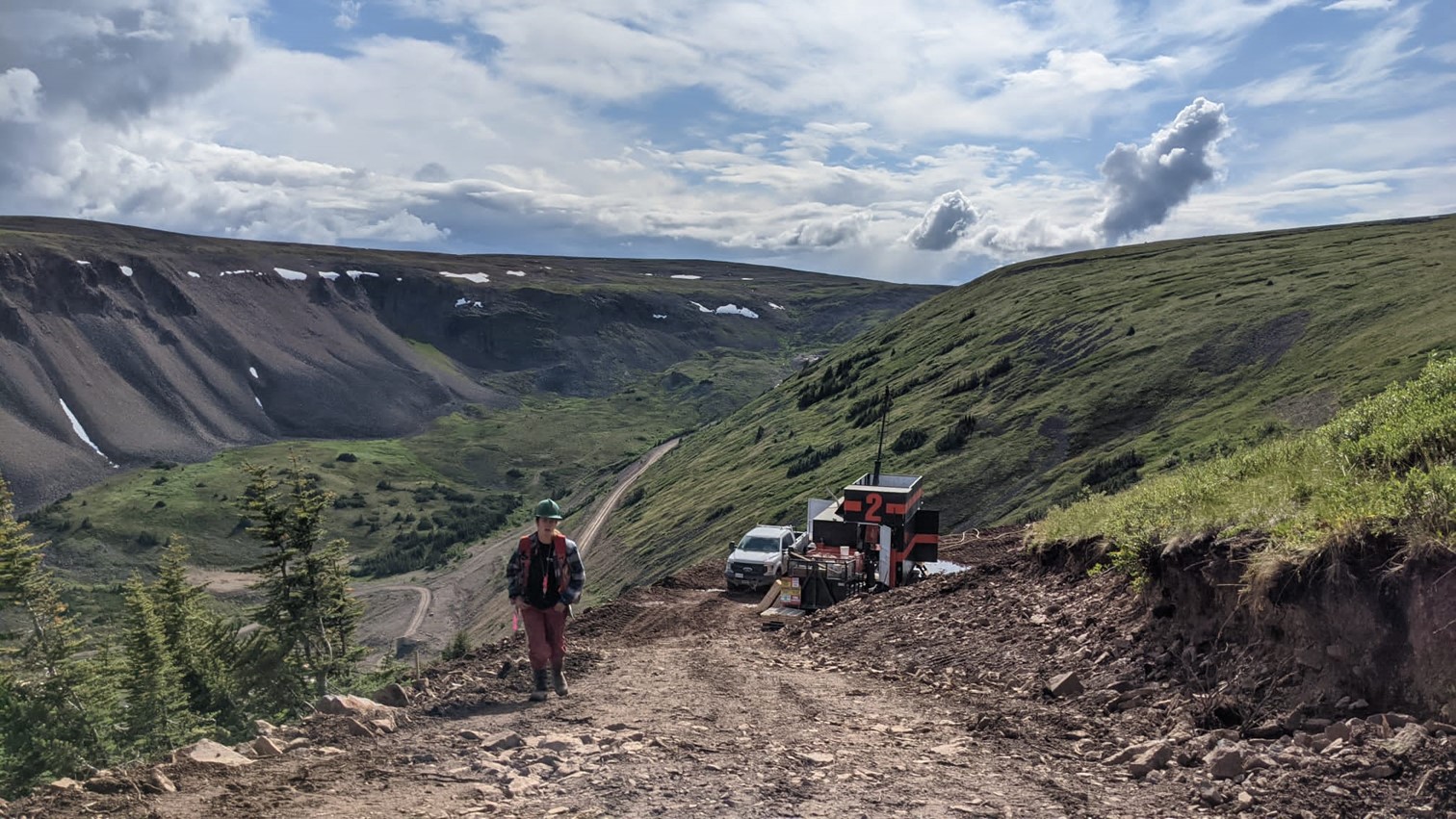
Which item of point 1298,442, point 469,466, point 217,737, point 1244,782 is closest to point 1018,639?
point 1298,442

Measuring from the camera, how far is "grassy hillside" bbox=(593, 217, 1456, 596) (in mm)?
32938

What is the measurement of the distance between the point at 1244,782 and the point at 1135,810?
0.81 meters

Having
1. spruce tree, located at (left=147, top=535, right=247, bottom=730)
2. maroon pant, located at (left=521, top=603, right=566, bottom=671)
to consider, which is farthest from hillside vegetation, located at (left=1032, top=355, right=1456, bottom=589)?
spruce tree, located at (left=147, top=535, right=247, bottom=730)

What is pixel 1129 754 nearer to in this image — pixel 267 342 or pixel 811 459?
pixel 811 459

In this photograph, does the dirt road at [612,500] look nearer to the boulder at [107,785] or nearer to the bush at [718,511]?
the bush at [718,511]

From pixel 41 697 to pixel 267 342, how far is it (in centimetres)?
11774

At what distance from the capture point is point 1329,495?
7.99 metres

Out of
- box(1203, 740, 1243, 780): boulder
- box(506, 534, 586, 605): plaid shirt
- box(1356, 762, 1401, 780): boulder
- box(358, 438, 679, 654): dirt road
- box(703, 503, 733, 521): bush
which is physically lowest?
box(358, 438, 679, 654): dirt road

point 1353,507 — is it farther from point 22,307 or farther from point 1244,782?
point 22,307

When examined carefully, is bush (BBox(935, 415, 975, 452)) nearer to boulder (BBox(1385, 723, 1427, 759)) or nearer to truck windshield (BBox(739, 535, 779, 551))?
truck windshield (BBox(739, 535, 779, 551))

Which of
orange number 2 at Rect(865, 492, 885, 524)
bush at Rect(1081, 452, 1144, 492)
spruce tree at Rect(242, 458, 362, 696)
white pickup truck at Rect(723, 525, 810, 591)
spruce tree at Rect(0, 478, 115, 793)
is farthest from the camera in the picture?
bush at Rect(1081, 452, 1144, 492)

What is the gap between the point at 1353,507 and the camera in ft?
23.8

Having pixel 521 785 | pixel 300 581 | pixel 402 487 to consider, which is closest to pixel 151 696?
pixel 300 581

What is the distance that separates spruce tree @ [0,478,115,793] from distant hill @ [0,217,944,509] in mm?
72752
